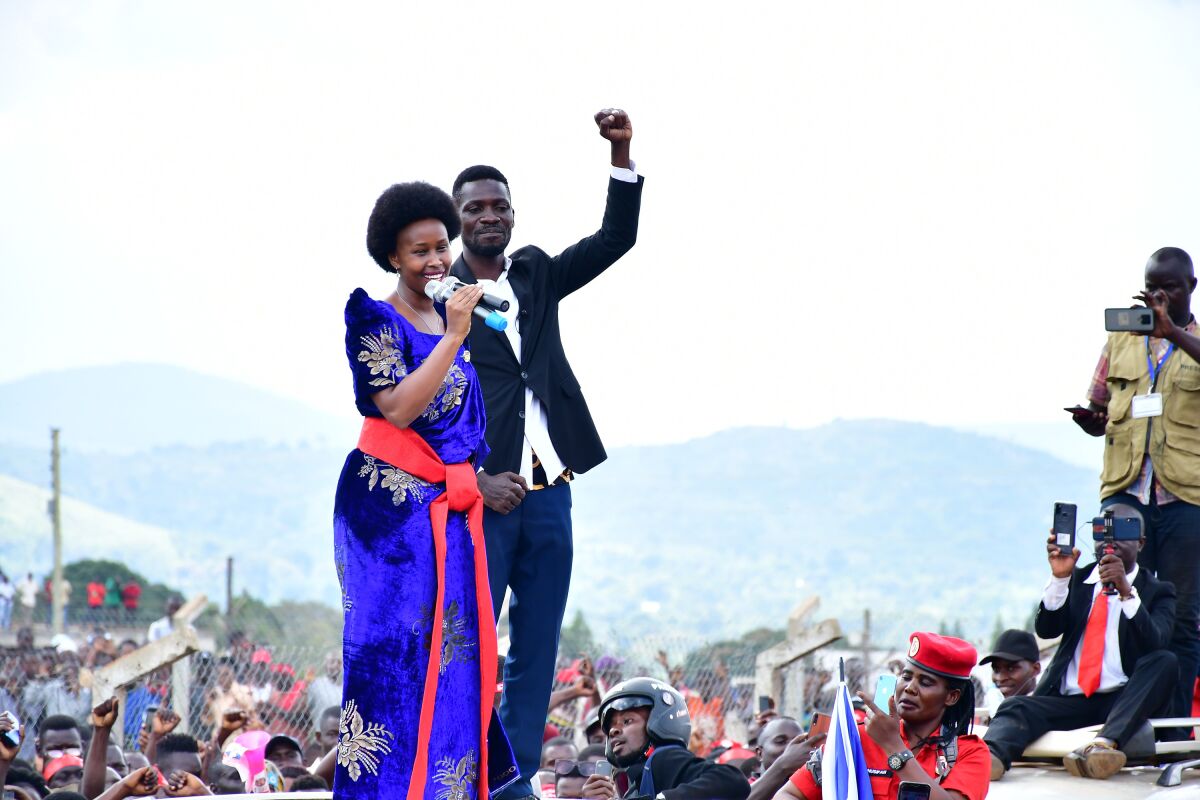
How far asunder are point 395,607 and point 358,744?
0.41 metres

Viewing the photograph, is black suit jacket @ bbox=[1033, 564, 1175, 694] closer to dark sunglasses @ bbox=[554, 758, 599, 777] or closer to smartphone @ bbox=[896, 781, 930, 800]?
dark sunglasses @ bbox=[554, 758, 599, 777]

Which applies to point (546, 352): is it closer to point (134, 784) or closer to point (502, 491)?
point (502, 491)

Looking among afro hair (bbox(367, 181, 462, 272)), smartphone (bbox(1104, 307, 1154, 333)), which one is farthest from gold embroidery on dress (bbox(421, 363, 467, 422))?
smartphone (bbox(1104, 307, 1154, 333))

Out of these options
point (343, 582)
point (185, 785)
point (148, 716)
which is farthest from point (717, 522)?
point (343, 582)

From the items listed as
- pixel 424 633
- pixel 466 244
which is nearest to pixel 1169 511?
pixel 466 244

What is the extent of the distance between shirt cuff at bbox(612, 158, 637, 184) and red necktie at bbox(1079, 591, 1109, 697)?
3.52 metres

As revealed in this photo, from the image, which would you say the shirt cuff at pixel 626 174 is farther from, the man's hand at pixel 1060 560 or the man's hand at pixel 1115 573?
the man's hand at pixel 1115 573

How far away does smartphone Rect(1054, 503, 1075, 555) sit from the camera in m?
7.43

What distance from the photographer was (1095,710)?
778 cm

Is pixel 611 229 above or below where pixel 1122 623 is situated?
above

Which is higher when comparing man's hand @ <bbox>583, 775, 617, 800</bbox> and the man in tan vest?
the man in tan vest

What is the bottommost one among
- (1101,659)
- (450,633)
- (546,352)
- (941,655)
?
(1101,659)

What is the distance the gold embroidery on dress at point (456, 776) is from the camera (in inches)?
187

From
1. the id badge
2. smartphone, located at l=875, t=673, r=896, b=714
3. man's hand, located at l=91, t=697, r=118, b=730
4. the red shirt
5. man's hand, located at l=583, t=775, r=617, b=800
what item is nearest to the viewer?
smartphone, located at l=875, t=673, r=896, b=714
